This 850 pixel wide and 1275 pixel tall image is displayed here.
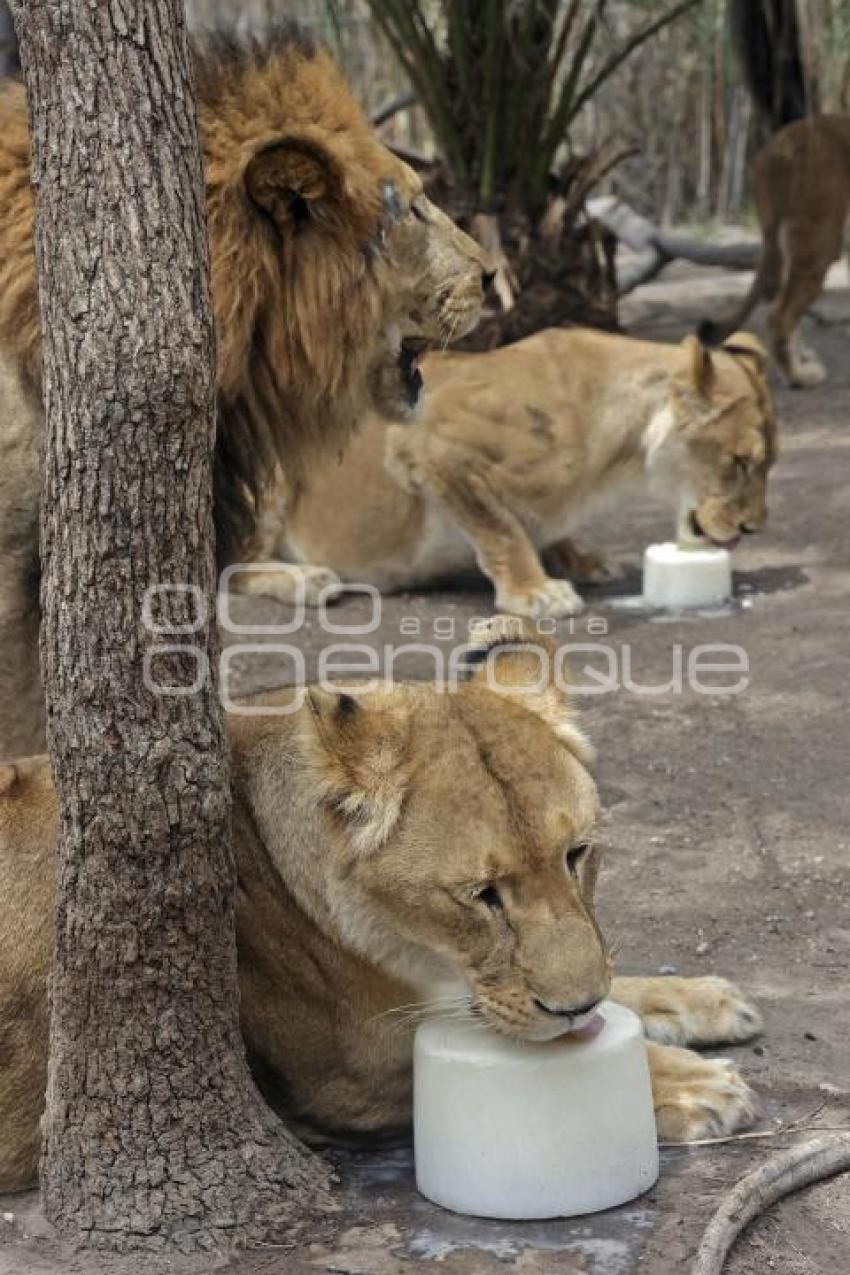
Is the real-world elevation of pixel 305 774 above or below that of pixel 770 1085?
above

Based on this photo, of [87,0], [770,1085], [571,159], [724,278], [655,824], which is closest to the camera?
[87,0]

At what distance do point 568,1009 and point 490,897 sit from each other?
7.9 inches

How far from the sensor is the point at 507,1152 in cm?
293

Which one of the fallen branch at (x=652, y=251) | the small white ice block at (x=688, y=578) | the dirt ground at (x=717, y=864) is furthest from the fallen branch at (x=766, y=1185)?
the fallen branch at (x=652, y=251)

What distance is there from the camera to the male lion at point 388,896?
9.39 ft

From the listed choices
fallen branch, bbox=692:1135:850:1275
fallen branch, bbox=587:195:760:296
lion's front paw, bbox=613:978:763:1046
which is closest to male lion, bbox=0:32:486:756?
lion's front paw, bbox=613:978:763:1046

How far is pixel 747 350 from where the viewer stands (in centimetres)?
727

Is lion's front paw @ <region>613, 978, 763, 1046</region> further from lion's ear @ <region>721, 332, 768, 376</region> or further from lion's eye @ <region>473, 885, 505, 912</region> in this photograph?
lion's ear @ <region>721, 332, 768, 376</region>

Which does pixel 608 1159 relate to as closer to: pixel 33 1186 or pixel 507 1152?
pixel 507 1152

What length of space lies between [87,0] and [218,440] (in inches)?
57.9

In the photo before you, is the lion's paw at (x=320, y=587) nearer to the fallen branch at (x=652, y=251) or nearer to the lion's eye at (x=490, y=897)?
the lion's eye at (x=490, y=897)

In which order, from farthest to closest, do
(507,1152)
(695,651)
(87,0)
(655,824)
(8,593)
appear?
1. (695,651)
2. (655,824)
3. (8,593)
4. (507,1152)
5. (87,0)

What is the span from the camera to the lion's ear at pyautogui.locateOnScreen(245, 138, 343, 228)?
12.9 ft

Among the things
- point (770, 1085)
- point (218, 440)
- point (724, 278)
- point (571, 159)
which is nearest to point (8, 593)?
point (218, 440)
